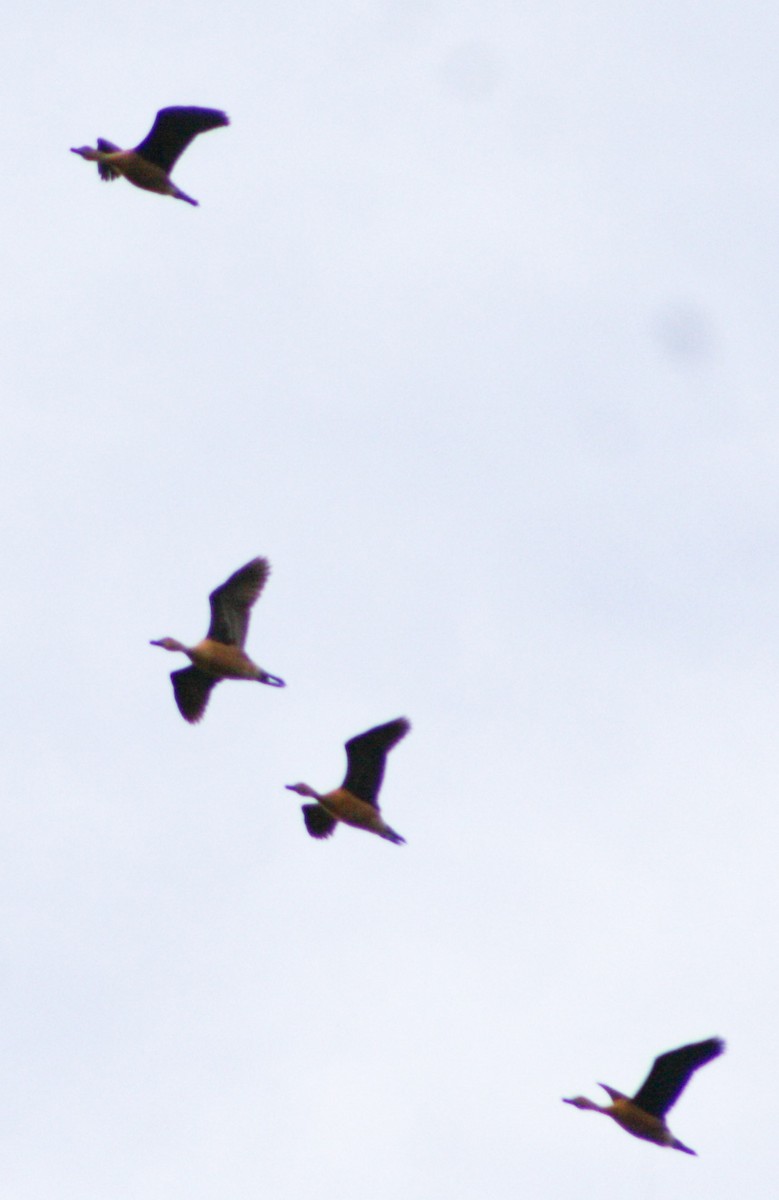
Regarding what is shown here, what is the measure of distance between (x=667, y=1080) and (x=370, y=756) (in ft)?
16.6

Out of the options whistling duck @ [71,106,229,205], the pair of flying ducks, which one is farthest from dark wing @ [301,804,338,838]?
whistling duck @ [71,106,229,205]

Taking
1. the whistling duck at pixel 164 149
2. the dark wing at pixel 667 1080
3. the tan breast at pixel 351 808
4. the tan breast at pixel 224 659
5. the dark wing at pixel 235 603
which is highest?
the whistling duck at pixel 164 149

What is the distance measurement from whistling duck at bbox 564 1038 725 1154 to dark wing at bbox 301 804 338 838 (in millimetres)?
5476

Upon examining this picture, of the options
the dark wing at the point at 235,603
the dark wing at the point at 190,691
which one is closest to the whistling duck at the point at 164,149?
the dark wing at the point at 235,603

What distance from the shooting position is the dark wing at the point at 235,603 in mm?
30375

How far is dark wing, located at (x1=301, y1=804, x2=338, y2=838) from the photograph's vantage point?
104 ft

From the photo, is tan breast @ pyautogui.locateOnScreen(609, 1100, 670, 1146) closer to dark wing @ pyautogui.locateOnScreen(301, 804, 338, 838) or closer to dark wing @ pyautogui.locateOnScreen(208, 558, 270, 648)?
dark wing @ pyautogui.locateOnScreen(301, 804, 338, 838)

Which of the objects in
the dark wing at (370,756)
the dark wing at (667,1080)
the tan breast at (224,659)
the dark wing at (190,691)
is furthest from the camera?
the dark wing at (190,691)

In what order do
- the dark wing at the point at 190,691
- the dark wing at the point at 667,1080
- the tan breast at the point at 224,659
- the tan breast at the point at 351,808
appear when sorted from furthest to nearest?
the dark wing at the point at 190,691 → the tan breast at the point at 224,659 → the tan breast at the point at 351,808 → the dark wing at the point at 667,1080

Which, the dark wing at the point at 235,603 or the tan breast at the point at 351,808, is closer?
the tan breast at the point at 351,808

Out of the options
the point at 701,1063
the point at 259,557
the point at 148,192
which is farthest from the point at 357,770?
the point at 148,192

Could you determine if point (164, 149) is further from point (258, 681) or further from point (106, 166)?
point (258, 681)

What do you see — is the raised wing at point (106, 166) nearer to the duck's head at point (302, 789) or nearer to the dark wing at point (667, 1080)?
the duck's head at point (302, 789)

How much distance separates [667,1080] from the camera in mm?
27656
